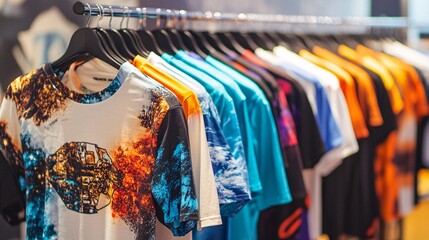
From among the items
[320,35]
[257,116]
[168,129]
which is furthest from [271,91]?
[320,35]

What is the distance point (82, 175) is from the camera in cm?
155

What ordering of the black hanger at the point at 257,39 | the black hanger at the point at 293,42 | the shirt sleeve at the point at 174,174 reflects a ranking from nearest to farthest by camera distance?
1. the shirt sleeve at the point at 174,174
2. the black hanger at the point at 257,39
3. the black hanger at the point at 293,42

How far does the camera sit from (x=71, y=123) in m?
1.54

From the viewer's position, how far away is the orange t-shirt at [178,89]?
1491 mm

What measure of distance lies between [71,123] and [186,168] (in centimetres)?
32

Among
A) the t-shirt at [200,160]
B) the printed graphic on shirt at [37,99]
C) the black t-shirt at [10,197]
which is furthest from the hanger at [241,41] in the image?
the black t-shirt at [10,197]

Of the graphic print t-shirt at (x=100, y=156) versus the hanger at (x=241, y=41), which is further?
the hanger at (x=241, y=41)

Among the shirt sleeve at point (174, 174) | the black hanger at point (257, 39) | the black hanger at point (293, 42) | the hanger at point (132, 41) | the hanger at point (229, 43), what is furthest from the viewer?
the black hanger at point (293, 42)

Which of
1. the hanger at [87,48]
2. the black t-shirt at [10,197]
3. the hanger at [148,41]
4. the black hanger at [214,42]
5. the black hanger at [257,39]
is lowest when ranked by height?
the black t-shirt at [10,197]

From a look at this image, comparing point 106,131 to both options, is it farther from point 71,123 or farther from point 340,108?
point 340,108

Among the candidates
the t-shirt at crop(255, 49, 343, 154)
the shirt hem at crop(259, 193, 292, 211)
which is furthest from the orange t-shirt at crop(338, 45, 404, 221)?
the shirt hem at crop(259, 193, 292, 211)

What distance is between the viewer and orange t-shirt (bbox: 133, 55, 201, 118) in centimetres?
149

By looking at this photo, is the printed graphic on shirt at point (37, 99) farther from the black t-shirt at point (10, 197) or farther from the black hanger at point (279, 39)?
the black hanger at point (279, 39)

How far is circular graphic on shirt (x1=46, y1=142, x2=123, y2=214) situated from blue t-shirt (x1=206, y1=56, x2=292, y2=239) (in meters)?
0.40
